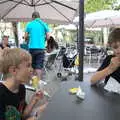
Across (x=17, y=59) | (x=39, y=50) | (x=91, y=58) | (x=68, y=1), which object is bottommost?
(x=91, y=58)

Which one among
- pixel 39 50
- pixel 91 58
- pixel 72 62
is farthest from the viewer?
pixel 91 58

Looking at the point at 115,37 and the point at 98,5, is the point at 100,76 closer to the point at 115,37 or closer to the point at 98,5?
the point at 115,37

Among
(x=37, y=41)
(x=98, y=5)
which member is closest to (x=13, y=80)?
(x=37, y=41)

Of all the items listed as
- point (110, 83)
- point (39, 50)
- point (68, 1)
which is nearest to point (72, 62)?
point (39, 50)

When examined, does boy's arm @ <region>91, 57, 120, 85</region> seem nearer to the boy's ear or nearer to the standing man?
the boy's ear

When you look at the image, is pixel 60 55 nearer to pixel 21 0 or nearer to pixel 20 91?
pixel 21 0

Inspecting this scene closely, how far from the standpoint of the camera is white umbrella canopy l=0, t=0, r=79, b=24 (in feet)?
23.7

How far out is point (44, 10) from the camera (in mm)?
8500

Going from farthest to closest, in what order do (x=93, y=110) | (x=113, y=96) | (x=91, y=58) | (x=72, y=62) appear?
(x=91, y=58)
(x=72, y=62)
(x=113, y=96)
(x=93, y=110)

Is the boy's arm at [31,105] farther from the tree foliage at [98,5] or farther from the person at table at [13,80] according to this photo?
the tree foliage at [98,5]

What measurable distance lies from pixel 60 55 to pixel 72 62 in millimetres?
833

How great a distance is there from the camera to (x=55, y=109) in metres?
2.14

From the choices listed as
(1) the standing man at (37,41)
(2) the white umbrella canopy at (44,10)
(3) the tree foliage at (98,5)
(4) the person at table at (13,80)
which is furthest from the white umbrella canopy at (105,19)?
(3) the tree foliage at (98,5)

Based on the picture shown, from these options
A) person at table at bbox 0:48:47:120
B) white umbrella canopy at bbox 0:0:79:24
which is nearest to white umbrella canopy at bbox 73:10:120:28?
white umbrella canopy at bbox 0:0:79:24
